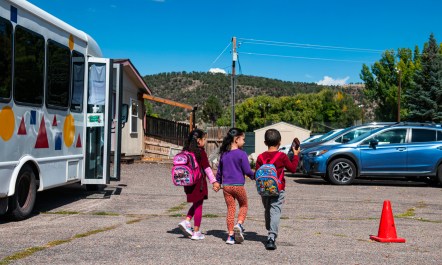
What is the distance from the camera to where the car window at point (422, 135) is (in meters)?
15.9

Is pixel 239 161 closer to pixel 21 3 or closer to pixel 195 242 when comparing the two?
pixel 195 242

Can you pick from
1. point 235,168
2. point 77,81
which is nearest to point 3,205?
point 77,81

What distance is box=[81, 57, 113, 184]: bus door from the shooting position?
11062 millimetres

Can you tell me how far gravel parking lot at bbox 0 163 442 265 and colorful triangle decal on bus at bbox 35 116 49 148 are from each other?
1094 mm

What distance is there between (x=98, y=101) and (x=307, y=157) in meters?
7.01

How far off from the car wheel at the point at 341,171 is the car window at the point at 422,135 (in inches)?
72.9

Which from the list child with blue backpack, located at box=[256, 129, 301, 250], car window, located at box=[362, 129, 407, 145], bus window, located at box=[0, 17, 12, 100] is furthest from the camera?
car window, located at box=[362, 129, 407, 145]

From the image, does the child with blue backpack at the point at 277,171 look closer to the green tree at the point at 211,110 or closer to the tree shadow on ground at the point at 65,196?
the tree shadow on ground at the point at 65,196

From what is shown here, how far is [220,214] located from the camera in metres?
9.80

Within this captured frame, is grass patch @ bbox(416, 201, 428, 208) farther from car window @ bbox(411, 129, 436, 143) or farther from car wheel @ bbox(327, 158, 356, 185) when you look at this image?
car window @ bbox(411, 129, 436, 143)

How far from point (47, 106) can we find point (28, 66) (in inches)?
35.1

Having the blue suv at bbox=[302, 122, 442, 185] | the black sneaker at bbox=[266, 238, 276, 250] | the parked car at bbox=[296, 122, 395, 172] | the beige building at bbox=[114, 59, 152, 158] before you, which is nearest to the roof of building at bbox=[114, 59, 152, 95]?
the beige building at bbox=[114, 59, 152, 158]

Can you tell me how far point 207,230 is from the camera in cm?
808

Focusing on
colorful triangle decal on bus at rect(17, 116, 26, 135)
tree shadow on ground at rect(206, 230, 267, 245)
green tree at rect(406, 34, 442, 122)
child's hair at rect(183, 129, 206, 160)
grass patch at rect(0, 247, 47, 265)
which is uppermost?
green tree at rect(406, 34, 442, 122)
